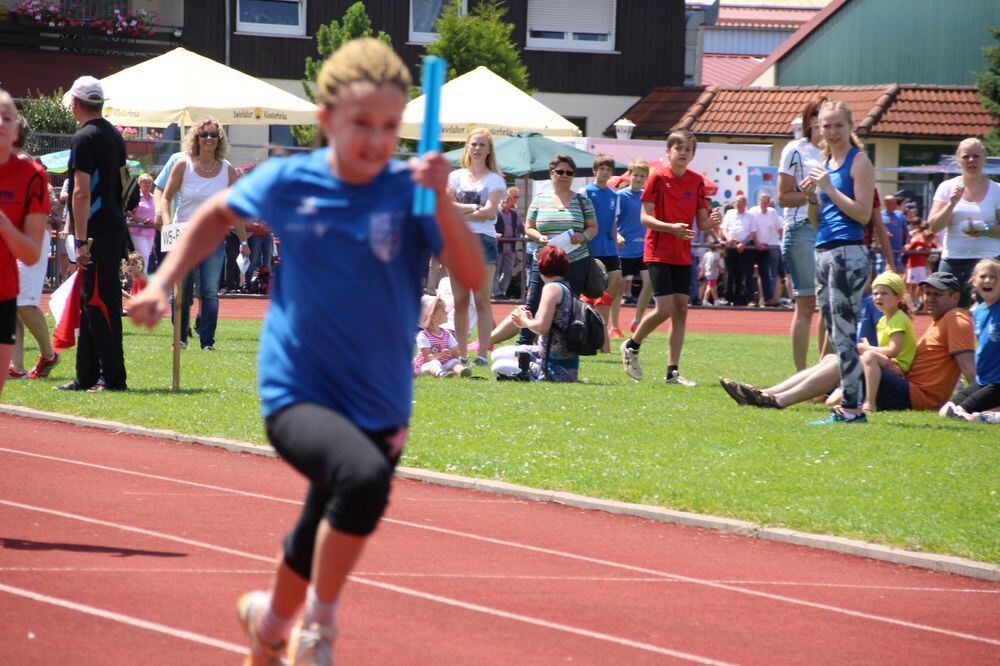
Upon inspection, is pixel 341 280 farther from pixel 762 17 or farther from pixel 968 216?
pixel 762 17

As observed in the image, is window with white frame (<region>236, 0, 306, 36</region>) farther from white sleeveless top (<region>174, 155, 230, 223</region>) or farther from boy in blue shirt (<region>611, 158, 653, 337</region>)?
white sleeveless top (<region>174, 155, 230, 223</region>)

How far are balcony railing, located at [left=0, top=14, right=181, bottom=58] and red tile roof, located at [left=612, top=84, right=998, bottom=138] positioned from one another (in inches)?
551

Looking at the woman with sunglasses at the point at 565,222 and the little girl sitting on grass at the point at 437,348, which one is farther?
the woman with sunglasses at the point at 565,222

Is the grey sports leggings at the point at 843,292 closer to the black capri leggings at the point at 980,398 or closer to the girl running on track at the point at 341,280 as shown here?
the black capri leggings at the point at 980,398

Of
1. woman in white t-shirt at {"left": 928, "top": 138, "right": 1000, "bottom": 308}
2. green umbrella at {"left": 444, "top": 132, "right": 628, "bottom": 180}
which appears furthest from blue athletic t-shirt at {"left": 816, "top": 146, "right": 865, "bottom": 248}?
green umbrella at {"left": 444, "top": 132, "right": 628, "bottom": 180}

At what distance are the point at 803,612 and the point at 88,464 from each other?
14.8 ft

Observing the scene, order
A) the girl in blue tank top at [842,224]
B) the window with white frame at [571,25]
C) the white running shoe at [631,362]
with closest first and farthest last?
the girl in blue tank top at [842,224] → the white running shoe at [631,362] → the window with white frame at [571,25]

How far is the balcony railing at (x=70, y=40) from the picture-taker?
3991 cm

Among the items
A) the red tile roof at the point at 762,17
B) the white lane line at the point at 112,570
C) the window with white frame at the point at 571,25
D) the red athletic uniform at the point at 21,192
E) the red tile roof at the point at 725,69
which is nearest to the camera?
the white lane line at the point at 112,570

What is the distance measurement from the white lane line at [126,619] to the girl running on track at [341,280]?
3.07 feet

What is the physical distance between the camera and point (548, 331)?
Answer: 45.1 ft

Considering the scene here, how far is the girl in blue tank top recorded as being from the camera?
1055 cm

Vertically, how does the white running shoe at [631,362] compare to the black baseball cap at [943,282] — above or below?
below

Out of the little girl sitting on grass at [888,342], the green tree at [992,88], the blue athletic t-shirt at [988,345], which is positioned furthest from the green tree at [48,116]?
the blue athletic t-shirt at [988,345]
